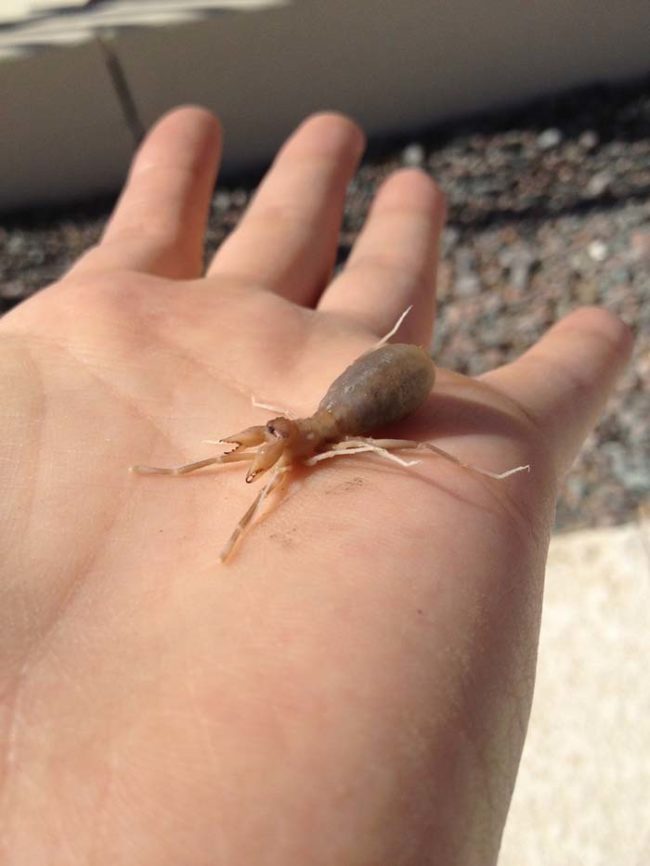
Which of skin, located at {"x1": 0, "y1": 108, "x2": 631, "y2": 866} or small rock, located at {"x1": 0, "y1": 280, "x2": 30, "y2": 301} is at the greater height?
skin, located at {"x1": 0, "y1": 108, "x2": 631, "y2": 866}

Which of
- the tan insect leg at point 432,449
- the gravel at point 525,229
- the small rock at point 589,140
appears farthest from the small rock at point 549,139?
the tan insect leg at point 432,449

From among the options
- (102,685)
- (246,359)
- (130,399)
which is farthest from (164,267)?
(102,685)

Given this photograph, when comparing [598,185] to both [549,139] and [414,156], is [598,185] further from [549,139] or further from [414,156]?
[414,156]

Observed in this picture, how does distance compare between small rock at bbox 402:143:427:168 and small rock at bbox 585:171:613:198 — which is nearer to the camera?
small rock at bbox 585:171:613:198

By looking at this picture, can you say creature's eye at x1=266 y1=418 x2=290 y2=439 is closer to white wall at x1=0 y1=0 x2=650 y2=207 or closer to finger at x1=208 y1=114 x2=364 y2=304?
finger at x1=208 y1=114 x2=364 y2=304

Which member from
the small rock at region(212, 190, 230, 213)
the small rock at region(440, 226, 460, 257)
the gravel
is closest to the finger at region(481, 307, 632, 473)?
the gravel
